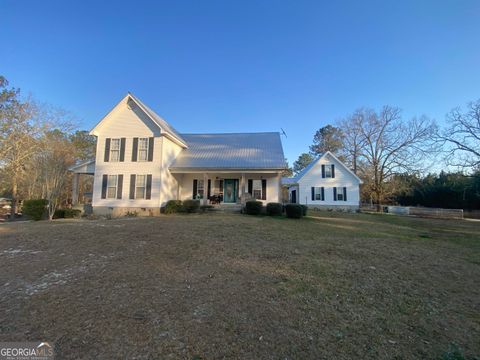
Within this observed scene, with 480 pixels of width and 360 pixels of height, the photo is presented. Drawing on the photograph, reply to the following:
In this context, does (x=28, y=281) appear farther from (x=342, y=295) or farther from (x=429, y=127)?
(x=429, y=127)

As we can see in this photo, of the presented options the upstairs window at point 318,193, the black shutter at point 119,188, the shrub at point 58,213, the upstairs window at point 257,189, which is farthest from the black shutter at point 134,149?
the upstairs window at point 318,193

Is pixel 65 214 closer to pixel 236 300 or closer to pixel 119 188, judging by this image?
pixel 119 188

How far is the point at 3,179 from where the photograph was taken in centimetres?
2203

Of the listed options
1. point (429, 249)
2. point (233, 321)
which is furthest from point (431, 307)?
point (429, 249)

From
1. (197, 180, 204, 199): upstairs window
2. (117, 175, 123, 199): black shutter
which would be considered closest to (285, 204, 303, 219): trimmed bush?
(197, 180, 204, 199): upstairs window

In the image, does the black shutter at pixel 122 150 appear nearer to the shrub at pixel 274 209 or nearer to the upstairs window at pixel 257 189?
the upstairs window at pixel 257 189

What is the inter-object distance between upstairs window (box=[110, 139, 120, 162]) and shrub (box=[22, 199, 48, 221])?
4.75 m

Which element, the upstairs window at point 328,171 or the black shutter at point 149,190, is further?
the upstairs window at point 328,171

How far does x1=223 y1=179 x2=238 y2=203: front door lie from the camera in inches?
741

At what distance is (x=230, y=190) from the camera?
743 inches

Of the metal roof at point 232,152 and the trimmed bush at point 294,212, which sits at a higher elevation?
the metal roof at point 232,152
